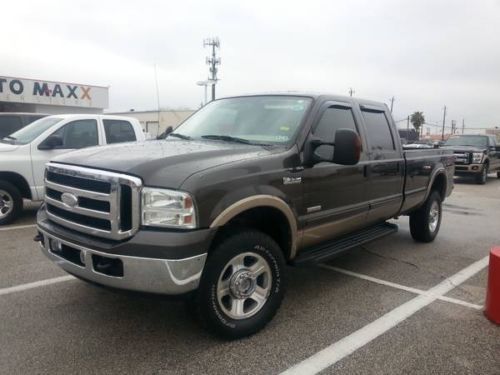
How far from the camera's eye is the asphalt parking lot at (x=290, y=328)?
309 centimetres

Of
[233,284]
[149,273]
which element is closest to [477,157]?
[233,284]

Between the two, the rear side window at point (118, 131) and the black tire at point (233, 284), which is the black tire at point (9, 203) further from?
the black tire at point (233, 284)

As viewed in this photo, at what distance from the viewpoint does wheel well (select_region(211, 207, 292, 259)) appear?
3471 millimetres

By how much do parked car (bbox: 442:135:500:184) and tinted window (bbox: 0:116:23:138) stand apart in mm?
13578

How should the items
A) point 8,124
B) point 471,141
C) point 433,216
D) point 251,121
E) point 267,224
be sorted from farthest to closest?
point 471,141 < point 8,124 < point 433,216 < point 251,121 < point 267,224

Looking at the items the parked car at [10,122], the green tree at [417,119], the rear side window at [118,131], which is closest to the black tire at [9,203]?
the rear side window at [118,131]

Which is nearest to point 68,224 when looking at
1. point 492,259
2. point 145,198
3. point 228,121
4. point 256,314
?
point 145,198

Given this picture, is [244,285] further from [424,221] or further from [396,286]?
[424,221]

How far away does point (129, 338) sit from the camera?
11.2 ft

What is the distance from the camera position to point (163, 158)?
10.5ft

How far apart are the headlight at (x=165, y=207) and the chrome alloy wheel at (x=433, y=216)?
16.0ft

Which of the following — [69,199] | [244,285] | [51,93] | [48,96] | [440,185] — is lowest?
[244,285]

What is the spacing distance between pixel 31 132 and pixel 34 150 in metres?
0.60

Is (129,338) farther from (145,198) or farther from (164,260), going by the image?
(145,198)
